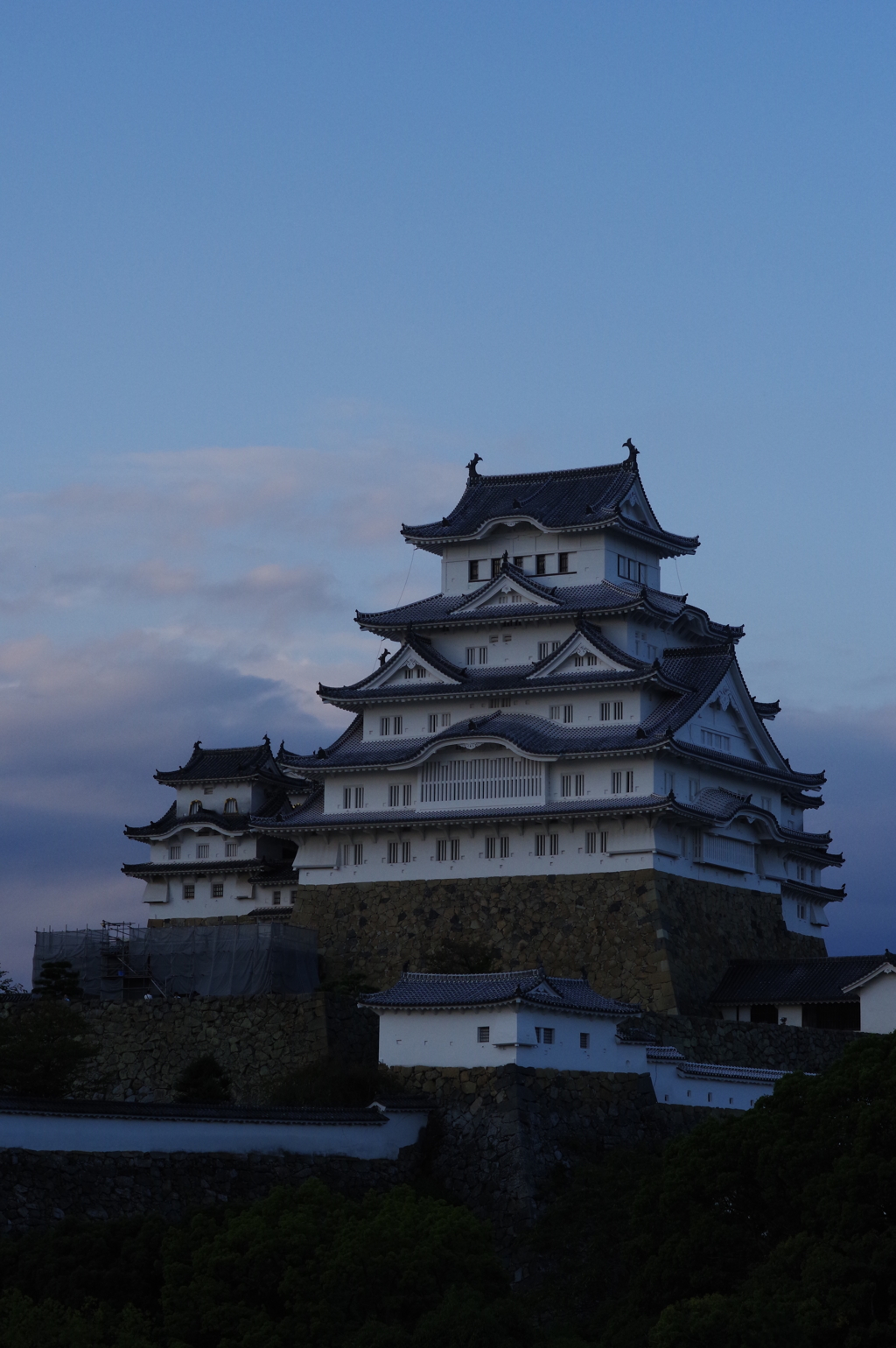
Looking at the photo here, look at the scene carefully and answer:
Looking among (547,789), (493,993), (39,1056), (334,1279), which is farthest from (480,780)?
(334,1279)

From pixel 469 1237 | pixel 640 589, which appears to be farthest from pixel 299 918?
pixel 469 1237

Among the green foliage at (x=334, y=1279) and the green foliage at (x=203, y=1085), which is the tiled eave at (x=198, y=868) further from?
the green foliage at (x=334, y=1279)

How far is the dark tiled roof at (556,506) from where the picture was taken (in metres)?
59.6

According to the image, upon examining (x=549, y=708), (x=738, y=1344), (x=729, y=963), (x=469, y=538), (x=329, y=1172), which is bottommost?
(x=738, y=1344)

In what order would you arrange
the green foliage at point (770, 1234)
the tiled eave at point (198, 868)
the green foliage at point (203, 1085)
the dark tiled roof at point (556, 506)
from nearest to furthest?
the green foliage at point (770, 1234) < the green foliage at point (203, 1085) < the dark tiled roof at point (556, 506) < the tiled eave at point (198, 868)

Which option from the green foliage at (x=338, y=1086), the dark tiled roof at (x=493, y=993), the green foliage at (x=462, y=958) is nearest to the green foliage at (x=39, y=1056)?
the green foliage at (x=338, y=1086)

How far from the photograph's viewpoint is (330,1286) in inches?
1357

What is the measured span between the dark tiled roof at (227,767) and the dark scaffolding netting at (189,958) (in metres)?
8.30

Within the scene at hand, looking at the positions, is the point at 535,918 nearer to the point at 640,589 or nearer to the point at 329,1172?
the point at 640,589

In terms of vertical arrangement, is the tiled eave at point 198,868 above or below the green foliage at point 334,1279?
above

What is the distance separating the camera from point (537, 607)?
2307 inches

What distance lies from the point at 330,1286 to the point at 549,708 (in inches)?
983

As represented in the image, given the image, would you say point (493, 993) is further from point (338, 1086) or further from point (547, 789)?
point (547, 789)

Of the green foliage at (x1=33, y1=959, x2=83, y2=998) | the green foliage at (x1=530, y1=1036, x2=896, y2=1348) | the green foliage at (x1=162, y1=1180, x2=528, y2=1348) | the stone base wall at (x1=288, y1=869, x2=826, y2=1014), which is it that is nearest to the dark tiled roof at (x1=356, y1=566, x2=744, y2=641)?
the stone base wall at (x1=288, y1=869, x2=826, y2=1014)
